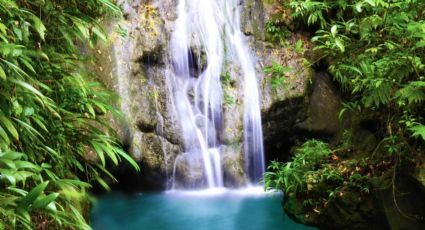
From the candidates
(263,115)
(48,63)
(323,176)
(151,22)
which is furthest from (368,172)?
(151,22)

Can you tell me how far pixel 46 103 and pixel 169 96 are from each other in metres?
5.06

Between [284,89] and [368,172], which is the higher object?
[284,89]

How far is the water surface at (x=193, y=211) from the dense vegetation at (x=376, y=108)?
51cm

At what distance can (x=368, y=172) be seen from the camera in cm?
492

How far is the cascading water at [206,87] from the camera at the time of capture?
7.11 meters

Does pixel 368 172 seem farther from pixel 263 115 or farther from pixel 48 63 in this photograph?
pixel 48 63

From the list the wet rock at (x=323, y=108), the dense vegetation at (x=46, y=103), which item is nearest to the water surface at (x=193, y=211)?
the wet rock at (x=323, y=108)

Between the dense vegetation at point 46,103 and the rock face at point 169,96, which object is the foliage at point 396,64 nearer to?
the rock face at point 169,96

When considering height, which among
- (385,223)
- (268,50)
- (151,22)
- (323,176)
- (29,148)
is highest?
(151,22)

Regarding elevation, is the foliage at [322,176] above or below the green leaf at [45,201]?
below

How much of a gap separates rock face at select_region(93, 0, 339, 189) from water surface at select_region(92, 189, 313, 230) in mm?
445

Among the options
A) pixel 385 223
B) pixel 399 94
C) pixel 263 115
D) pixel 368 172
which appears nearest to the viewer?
pixel 399 94

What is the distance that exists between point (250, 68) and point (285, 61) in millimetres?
698

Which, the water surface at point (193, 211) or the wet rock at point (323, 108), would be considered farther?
the wet rock at point (323, 108)
